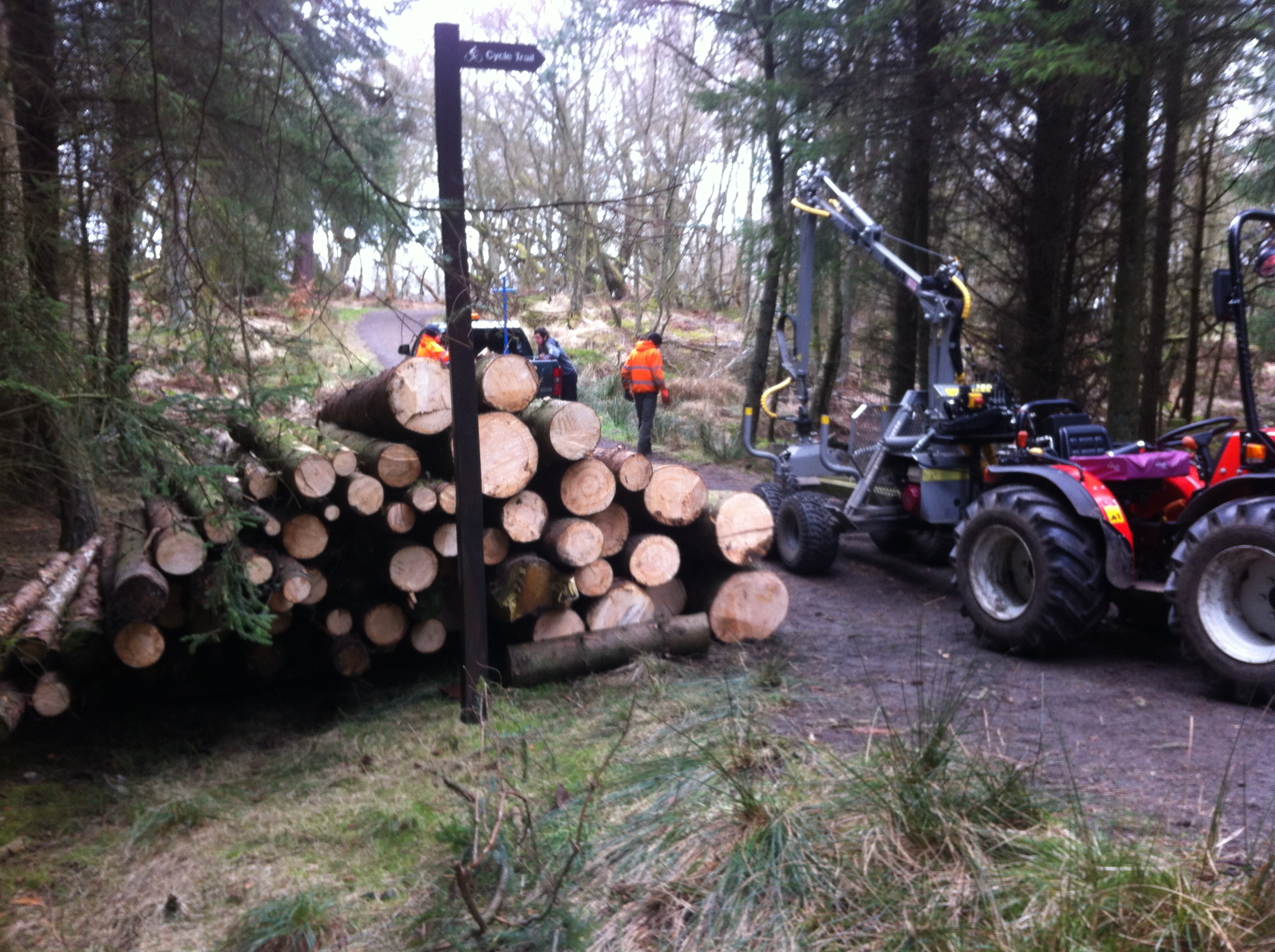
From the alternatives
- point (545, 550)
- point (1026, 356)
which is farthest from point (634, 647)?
point (1026, 356)

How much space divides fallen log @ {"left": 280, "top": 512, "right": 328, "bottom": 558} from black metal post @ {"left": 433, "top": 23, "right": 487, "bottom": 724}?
1.04m

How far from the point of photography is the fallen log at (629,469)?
20.8 feet

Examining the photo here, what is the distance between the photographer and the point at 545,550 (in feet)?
20.3

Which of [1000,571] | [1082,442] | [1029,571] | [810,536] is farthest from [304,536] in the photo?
[1082,442]

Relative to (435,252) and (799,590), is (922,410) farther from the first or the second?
(435,252)

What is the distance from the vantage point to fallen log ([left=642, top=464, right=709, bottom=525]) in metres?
6.45

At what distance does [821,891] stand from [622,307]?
2517 cm

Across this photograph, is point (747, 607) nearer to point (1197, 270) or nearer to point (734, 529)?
point (734, 529)

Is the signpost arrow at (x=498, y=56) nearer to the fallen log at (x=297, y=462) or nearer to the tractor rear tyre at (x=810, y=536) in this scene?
the fallen log at (x=297, y=462)

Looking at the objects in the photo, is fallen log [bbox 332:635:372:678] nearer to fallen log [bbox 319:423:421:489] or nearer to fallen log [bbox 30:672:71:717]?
fallen log [bbox 319:423:421:489]

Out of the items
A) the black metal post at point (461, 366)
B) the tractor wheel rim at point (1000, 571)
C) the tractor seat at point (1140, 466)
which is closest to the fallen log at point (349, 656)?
the black metal post at point (461, 366)

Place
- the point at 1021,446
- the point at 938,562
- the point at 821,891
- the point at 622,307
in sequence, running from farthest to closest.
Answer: the point at 622,307
the point at 938,562
the point at 1021,446
the point at 821,891

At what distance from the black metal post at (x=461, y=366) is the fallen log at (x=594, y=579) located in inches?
24.1

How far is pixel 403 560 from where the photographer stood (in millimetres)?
6129
